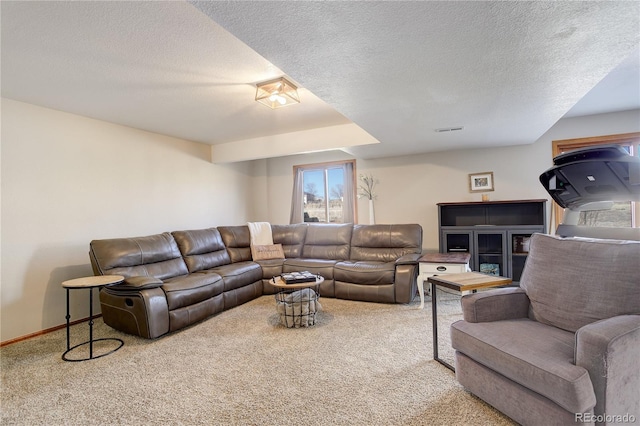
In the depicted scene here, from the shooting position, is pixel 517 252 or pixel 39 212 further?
pixel 517 252

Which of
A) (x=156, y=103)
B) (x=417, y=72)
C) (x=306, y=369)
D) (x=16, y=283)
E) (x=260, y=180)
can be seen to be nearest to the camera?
(x=417, y=72)

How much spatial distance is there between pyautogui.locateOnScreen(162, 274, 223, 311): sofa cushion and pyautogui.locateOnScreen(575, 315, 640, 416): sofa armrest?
3.08 metres

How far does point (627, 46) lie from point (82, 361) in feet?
14.3

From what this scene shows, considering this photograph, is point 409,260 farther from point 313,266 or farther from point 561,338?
point 561,338

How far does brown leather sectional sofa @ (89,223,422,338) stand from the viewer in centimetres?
297

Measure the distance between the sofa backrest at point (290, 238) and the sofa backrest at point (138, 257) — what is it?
1685 millimetres

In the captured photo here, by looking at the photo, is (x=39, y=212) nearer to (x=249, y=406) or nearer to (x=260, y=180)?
(x=249, y=406)

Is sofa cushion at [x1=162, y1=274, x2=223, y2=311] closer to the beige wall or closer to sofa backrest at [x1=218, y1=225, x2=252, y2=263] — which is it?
sofa backrest at [x1=218, y1=225, x2=252, y2=263]

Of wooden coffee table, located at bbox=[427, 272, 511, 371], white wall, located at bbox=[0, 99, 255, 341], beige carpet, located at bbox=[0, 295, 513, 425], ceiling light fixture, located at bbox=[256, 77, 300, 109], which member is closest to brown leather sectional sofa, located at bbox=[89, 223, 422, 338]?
beige carpet, located at bbox=[0, 295, 513, 425]

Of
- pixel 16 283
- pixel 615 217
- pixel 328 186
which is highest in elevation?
pixel 328 186

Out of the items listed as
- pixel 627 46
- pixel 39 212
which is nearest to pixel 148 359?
pixel 39 212

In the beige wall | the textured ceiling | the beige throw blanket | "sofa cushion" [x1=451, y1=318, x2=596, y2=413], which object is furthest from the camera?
the beige throw blanket

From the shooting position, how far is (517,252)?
169 inches

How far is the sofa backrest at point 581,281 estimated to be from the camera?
1.65 metres
